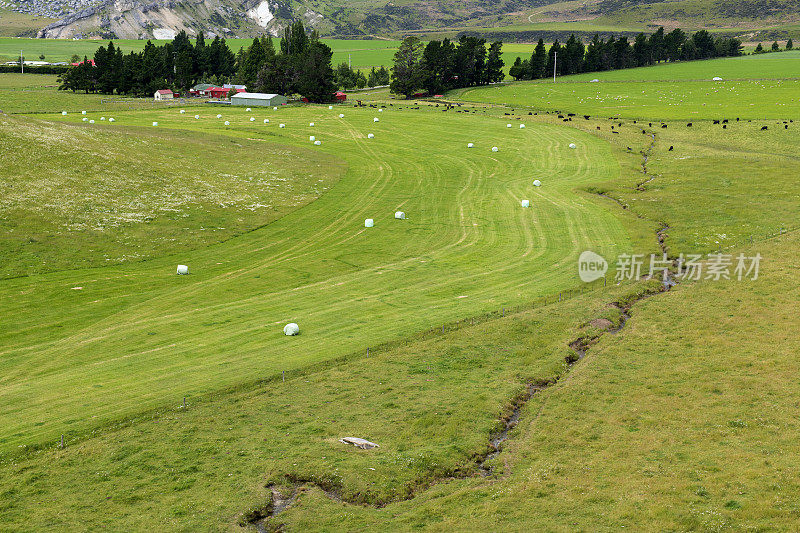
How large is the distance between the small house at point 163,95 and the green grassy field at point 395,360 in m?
106

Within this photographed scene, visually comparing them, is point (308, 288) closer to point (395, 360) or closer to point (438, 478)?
point (395, 360)

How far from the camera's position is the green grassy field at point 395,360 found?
2694 centimetres

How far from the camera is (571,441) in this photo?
103 feet

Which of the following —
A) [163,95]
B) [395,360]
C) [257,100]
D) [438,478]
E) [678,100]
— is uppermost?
[163,95]

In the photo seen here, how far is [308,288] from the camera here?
54844mm

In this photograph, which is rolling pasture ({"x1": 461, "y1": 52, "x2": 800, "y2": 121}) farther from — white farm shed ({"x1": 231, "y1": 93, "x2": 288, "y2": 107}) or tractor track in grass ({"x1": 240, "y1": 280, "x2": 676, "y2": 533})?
tractor track in grass ({"x1": 240, "y1": 280, "x2": 676, "y2": 533})

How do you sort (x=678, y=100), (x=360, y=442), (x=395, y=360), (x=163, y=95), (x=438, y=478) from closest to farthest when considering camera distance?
(x=438, y=478)
(x=360, y=442)
(x=395, y=360)
(x=678, y=100)
(x=163, y=95)

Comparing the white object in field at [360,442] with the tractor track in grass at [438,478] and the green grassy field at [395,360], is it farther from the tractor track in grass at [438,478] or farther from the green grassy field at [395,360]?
the tractor track in grass at [438,478]

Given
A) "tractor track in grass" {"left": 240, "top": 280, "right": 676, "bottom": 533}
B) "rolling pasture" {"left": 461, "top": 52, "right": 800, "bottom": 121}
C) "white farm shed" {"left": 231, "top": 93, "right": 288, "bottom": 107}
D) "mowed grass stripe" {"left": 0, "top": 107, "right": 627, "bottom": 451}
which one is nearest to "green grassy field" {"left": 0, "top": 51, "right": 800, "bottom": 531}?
"tractor track in grass" {"left": 240, "top": 280, "right": 676, "bottom": 533}

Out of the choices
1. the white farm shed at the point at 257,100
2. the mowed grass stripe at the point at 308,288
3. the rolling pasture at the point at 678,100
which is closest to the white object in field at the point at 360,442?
the mowed grass stripe at the point at 308,288

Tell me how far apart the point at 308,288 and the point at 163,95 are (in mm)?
158478

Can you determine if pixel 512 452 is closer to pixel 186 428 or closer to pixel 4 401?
pixel 186 428

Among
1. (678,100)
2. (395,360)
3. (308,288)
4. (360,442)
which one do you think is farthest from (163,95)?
(360,442)

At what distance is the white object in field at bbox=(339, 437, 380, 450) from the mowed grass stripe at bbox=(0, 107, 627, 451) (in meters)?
9.36
